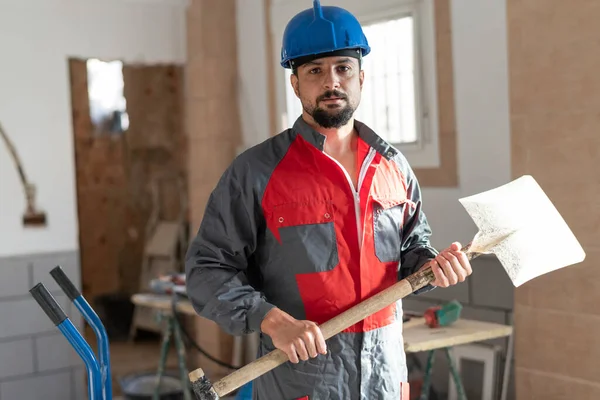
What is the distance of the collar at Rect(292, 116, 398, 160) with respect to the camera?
5.62 ft

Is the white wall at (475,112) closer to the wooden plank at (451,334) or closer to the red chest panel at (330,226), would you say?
the wooden plank at (451,334)

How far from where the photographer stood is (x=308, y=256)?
5.38 feet

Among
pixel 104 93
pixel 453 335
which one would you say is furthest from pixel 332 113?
pixel 104 93

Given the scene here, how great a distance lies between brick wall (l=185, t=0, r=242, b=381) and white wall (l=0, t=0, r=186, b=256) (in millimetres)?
418

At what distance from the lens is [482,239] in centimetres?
171

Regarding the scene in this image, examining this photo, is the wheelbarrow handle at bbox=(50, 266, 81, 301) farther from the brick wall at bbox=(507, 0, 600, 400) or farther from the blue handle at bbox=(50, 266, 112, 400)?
the brick wall at bbox=(507, 0, 600, 400)

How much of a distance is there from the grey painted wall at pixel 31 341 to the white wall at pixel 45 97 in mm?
104

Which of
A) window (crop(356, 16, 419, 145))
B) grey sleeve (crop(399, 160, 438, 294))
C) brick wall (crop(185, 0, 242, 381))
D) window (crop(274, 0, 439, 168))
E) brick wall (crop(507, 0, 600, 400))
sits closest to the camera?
grey sleeve (crop(399, 160, 438, 294))

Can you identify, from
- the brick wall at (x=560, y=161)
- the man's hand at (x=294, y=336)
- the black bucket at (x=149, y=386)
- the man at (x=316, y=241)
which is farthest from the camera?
the black bucket at (x=149, y=386)

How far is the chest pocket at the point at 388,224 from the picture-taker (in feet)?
5.52

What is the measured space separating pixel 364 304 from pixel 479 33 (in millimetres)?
1711

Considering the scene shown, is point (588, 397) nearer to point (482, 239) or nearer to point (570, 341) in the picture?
point (570, 341)

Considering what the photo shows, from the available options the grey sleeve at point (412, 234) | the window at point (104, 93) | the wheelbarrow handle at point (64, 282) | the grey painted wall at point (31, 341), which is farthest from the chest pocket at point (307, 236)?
the window at point (104, 93)

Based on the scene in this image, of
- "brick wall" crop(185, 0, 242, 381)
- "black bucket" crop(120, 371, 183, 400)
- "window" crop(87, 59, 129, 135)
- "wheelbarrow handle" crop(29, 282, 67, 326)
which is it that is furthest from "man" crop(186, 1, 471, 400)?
"window" crop(87, 59, 129, 135)
